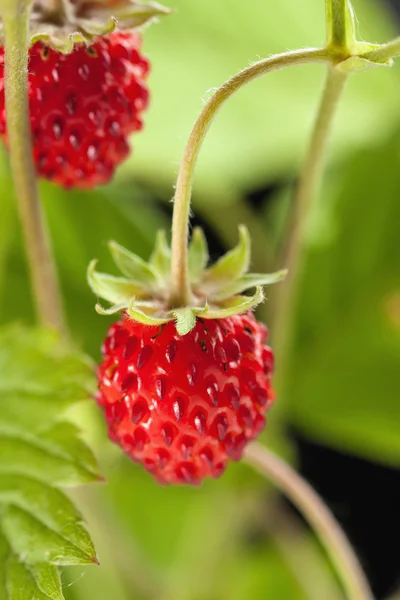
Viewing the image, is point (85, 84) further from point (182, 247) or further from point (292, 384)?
point (292, 384)

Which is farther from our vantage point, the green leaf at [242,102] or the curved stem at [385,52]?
the green leaf at [242,102]

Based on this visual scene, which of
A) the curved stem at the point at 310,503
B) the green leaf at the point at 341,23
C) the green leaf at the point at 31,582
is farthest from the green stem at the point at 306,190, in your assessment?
the green leaf at the point at 31,582

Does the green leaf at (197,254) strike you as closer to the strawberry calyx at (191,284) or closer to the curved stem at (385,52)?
the strawberry calyx at (191,284)

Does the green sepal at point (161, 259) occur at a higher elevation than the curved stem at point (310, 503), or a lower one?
higher

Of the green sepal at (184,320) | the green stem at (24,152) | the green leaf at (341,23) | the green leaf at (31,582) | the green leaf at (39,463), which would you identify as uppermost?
the green leaf at (341,23)

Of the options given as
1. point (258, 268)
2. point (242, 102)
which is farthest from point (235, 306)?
point (242, 102)

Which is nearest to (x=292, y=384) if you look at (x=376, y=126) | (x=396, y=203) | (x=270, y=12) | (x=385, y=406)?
(x=385, y=406)

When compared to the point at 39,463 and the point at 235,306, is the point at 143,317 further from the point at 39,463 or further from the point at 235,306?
the point at 39,463
